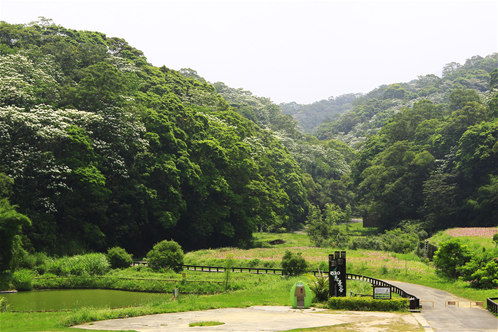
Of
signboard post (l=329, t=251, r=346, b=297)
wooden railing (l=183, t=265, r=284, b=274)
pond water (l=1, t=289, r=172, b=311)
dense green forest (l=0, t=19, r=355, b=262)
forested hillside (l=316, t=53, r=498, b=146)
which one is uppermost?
forested hillside (l=316, t=53, r=498, b=146)

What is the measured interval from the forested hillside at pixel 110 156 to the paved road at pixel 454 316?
92.4 feet

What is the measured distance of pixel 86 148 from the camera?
41500 millimetres

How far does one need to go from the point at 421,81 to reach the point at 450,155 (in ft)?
493

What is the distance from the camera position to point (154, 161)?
48562 mm

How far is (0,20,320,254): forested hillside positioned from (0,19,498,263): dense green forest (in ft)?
0.50

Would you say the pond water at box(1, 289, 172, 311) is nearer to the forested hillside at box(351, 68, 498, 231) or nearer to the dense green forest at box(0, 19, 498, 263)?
the dense green forest at box(0, 19, 498, 263)

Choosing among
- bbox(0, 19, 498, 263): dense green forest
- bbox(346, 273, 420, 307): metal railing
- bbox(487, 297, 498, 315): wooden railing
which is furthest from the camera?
bbox(0, 19, 498, 263): dense green forest

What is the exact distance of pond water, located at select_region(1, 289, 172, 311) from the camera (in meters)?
24.5

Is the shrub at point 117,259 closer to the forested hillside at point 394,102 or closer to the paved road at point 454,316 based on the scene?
the paved road at point 454,316

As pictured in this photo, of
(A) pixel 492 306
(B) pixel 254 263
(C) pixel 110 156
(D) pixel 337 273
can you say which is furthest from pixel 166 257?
(A) pixel 492 306

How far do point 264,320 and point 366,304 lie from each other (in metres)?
5.60

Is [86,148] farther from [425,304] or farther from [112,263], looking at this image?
[425,304]

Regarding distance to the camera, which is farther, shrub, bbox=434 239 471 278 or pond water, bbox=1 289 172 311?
shrub, bbox=434 239 471 278

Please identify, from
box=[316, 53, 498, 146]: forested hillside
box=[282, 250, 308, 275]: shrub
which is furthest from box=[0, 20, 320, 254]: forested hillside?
box=[316, 53, 498, 146]: forested hillside
